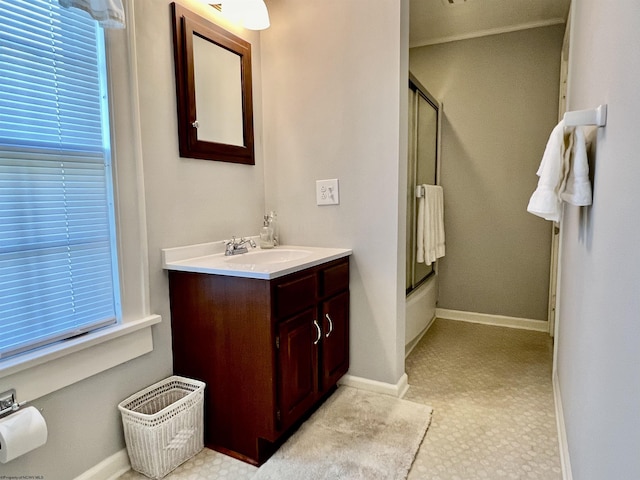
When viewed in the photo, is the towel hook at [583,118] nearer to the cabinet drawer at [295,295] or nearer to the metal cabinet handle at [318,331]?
the cabinet drawer at [295,295]

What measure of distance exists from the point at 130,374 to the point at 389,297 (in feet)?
4.20

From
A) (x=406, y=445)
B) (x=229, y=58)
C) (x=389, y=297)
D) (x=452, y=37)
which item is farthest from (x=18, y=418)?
(x=452, y=37)

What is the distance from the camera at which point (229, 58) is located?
2000 millimetres

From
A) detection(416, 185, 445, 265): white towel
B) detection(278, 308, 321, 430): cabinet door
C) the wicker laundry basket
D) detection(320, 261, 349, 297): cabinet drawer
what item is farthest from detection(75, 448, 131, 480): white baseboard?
detection(416, 185, 445, 265): white towel

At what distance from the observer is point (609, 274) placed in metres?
0.95

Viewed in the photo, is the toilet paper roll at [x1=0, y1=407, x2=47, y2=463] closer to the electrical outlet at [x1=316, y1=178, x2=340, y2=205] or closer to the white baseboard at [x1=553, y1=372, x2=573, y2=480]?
the electrical outlet at [x1=316, y1=178, x2=340, y2=205]

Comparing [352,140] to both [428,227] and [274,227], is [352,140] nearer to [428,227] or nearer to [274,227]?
[274,227]

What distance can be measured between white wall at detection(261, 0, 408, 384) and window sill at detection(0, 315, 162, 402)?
1.02 metres

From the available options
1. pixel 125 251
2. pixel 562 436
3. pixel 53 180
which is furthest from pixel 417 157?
pixel 53 180

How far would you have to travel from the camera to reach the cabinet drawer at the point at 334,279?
1.88 metres

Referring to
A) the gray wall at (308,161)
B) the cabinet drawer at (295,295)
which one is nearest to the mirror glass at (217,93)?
the gray wall at (308,161)

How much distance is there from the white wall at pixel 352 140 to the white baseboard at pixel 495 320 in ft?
4.86

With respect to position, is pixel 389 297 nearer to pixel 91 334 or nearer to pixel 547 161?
pixel 547 161

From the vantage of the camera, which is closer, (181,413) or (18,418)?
(18,418)
